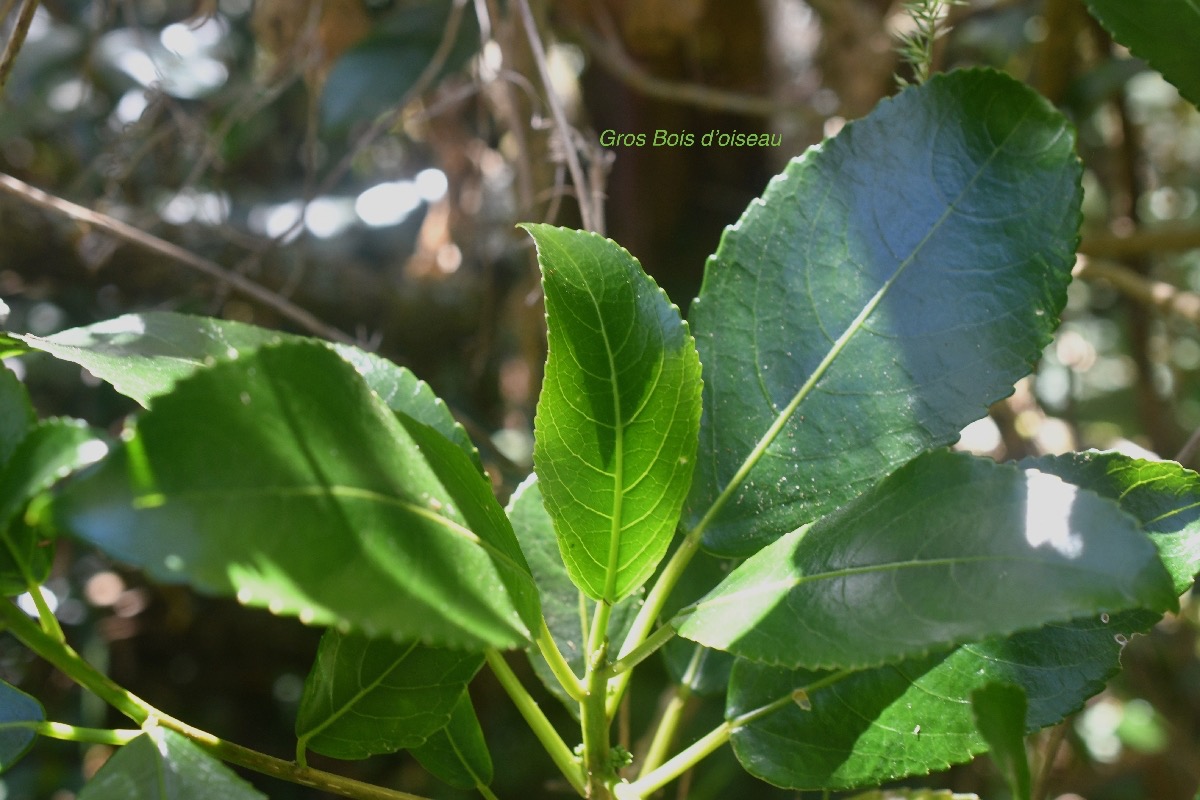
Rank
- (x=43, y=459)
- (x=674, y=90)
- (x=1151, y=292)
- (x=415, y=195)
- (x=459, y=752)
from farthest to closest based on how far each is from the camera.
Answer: (x=415, y=195) → (x=674, y=90) → (x=1151, y=292) → (x=459, y=752) → (x=43, y=459)

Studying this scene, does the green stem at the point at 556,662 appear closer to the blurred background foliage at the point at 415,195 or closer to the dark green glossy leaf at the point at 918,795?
the dark green glossy leaf at the point at 918,795

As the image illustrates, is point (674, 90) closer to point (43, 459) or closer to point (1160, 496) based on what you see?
point (1160, 496)

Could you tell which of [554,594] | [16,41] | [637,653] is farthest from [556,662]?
[16,41]

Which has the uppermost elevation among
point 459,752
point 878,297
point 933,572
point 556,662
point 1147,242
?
point 1147,242

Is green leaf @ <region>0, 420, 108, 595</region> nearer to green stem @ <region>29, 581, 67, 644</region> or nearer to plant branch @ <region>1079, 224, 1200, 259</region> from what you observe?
green stem @ <region>29, 581, 67, 644</region>

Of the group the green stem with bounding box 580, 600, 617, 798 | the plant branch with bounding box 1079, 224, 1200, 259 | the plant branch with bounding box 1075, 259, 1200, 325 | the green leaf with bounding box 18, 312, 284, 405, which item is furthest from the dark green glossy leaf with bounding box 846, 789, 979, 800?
the plant branch with bounding box 1079, 224, 1200, 259

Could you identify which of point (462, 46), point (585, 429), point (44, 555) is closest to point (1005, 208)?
point (585, 429)

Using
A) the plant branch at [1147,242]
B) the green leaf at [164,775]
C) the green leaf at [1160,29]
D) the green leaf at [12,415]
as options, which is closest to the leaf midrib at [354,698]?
the green leaf at [164,775]

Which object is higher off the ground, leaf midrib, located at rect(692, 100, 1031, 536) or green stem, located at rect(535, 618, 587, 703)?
leaf midrib, located at rect(692, 100, 1031, 536)
